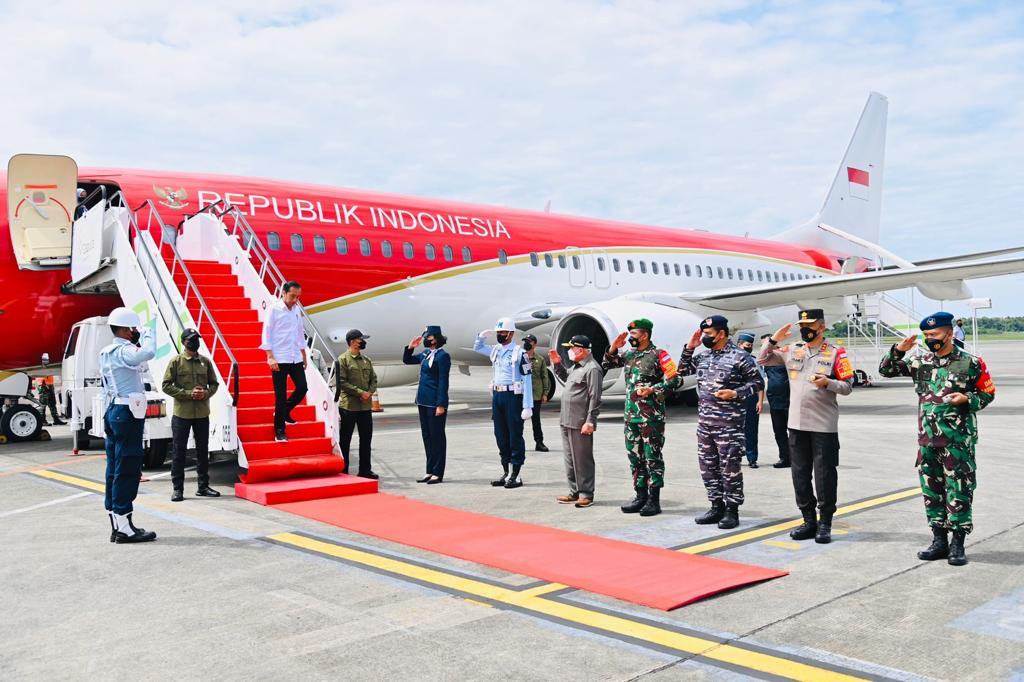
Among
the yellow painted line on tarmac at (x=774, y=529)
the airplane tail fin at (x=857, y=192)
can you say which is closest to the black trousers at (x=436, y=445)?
the yellow painted line on tarmac at (x=774, y=529)

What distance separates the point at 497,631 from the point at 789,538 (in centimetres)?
267

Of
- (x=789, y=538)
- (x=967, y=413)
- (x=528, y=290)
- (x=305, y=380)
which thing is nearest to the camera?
(x=967, y=413)

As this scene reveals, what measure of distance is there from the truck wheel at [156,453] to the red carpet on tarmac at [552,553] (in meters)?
2.83

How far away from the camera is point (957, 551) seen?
16.7ft

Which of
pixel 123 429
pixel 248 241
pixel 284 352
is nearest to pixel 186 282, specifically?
pixel 248 241

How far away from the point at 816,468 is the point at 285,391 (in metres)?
5.00

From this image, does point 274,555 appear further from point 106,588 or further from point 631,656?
point 631,656

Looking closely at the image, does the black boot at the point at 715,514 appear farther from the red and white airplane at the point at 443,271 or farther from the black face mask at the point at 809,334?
the red and white airplane at the point at 443,271

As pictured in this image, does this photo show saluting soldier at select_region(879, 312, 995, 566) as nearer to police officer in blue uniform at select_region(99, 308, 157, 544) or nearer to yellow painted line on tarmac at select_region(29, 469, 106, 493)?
police officer in blue uniform at select_region(99, 308, 157, 544)

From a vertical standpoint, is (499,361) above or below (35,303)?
below

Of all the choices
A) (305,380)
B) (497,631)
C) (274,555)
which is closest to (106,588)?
(274,555)

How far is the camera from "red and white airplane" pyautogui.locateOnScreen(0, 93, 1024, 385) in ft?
36.1

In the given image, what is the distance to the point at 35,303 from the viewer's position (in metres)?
10.8

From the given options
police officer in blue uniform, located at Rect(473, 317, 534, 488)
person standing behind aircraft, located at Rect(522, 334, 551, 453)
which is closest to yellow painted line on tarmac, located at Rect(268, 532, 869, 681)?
police officer in blue uniform, located at Rect(473, 317, 534, 488)
